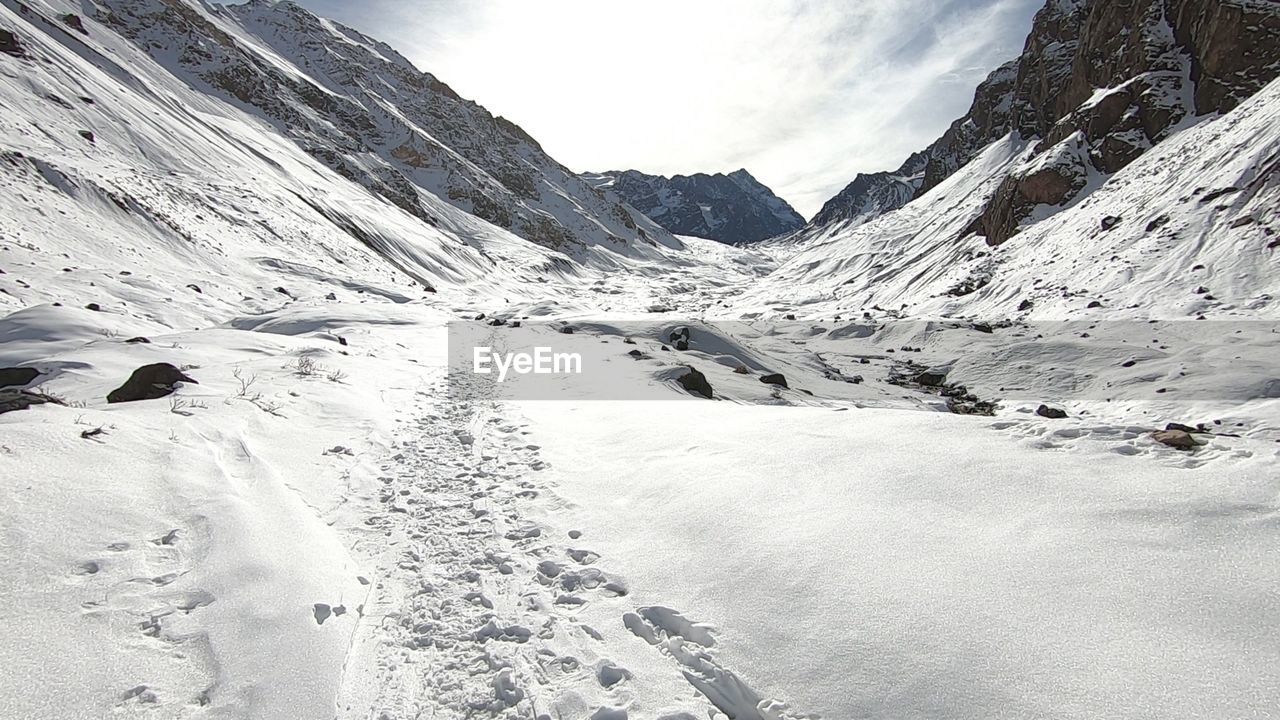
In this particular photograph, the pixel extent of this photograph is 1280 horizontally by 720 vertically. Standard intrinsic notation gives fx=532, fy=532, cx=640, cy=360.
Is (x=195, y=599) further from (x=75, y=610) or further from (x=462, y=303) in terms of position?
(x=462, y=303)

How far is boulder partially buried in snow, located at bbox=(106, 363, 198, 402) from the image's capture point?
7.35 metres

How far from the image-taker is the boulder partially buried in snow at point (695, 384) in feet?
41.2

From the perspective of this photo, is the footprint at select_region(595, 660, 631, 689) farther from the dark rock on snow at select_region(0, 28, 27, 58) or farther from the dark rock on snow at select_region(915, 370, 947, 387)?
the dark rock on snow at select_region(0, 28, 27, 58)

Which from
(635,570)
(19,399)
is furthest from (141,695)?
(19,399)

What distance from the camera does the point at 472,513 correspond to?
595 centimetres

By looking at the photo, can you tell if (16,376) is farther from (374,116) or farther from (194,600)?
(374,116)

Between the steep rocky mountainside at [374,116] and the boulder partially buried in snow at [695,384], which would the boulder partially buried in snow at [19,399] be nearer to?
the boulder partially buried in snow at [695,384]

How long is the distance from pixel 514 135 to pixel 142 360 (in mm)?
162754

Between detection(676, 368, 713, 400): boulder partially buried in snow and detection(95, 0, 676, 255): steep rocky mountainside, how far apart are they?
7316cm

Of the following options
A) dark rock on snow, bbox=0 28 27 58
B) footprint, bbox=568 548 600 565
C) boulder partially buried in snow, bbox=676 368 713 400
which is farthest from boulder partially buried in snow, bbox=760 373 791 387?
dark rock on snow, bbox=0 28 27 58

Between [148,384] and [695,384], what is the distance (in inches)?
389

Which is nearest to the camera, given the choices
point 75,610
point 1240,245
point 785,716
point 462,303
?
point 785,716

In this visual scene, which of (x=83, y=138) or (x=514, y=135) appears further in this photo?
(x=514, y=135)

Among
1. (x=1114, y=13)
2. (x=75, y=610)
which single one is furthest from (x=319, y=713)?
(x=1114, y=13)
